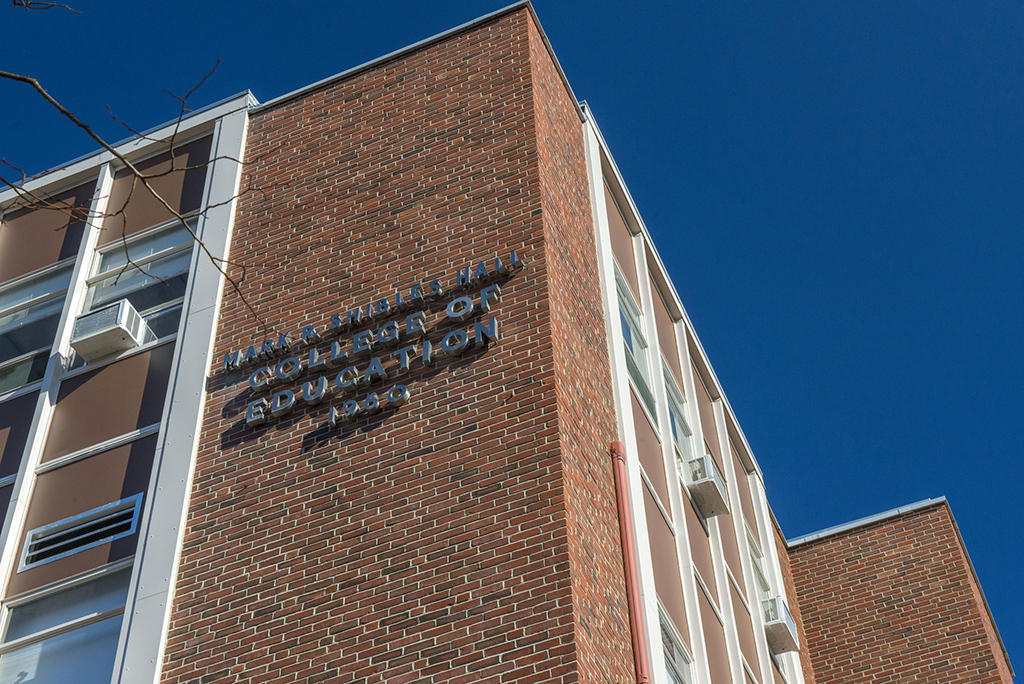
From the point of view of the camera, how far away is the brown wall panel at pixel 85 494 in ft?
48.0

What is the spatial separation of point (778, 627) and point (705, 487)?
3883mm

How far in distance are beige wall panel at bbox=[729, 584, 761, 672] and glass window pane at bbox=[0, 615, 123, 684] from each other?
950 centimetres

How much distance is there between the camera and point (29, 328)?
18.4 meters

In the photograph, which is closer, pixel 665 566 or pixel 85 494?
pixel 85 494

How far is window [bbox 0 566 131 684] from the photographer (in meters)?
13.8

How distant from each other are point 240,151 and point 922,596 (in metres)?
15.1

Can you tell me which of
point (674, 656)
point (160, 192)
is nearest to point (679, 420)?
point (674, 656)

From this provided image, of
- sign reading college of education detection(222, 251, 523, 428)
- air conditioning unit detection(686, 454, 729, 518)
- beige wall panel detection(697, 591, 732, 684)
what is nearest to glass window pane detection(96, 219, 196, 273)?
sign reading college of education detection(222, 251, 523, 428)

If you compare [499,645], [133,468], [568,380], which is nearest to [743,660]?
[568,380]

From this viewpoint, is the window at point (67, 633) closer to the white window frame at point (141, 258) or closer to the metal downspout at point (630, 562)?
the white window frame at point (141, 258)

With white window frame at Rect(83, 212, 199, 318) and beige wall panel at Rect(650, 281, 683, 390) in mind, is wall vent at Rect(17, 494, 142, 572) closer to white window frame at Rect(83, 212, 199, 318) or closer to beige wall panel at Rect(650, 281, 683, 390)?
white window frame at Rect(83, 212, 199, 318)

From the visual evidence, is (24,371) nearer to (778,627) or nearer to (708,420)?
(708,420)

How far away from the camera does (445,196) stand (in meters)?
16.7

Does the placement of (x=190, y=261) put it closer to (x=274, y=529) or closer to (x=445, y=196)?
(x=445, y=196)
